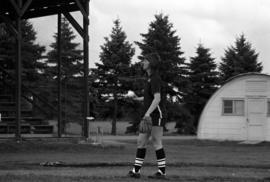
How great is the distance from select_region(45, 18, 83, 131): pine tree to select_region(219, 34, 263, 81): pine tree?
12.7m

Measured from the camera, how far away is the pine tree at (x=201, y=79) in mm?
49375

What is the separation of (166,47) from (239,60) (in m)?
7.54

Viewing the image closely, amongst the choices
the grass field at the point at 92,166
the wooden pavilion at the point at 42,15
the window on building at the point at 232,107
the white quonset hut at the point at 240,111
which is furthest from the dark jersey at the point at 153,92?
the window on building at the point at 232,107

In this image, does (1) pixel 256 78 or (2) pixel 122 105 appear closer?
(1) pixel 256 78

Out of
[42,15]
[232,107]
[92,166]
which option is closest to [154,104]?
[92,166]

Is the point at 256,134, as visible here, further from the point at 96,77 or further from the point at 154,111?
the point at 154,111

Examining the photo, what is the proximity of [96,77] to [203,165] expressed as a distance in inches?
1350

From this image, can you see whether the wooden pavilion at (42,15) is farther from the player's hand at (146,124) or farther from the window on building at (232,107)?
the window on building at (232,107)

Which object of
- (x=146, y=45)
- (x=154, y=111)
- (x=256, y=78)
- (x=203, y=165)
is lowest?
(x=203, y=165)

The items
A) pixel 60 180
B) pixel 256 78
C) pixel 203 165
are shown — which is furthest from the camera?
pixel 256 78

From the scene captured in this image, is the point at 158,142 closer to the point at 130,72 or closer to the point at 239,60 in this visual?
the point at 130,72

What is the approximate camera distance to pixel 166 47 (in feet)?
153

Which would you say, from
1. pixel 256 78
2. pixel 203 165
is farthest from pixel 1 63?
pixel 203 165

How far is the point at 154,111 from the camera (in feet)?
31.3
